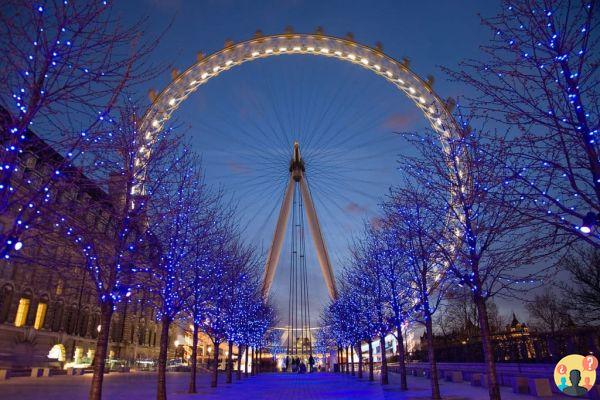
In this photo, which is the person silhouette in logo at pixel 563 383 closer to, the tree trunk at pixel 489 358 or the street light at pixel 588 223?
the street light at pixel 588 223

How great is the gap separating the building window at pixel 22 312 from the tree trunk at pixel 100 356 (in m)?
31.5

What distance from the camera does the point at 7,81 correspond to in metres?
7.74

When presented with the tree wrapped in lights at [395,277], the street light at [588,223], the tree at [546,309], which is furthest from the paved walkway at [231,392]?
the tree at [546,309]

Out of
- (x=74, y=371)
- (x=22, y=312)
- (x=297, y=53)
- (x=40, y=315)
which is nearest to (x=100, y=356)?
(x=74, y=371)

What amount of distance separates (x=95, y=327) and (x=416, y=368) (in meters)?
36.1

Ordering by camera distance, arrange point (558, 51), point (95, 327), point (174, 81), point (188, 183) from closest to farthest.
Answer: point (558, 51)
point (188, 183)
point (174, 81)
point (95, 327)

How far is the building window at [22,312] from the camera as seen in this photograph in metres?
37.7

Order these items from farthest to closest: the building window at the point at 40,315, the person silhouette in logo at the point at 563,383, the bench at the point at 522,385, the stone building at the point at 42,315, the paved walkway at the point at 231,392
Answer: the building window at the point at 40,315 → the stone building at the point at 42,315 → the bench at the point at 522,385 → the paved walkway at the point at 231,392 → the person silhouette in logo at the point at 563,383

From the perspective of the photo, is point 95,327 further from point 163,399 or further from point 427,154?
point 427,154

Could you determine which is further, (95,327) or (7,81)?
(95,327)

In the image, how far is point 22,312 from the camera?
38.3 metres

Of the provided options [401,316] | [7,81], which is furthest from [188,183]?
[401,316]
